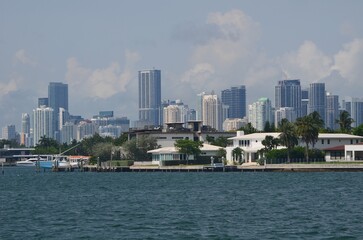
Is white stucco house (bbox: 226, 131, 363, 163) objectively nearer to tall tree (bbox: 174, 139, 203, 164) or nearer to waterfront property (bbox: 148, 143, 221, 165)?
tall tree (bbox: 174, 139, 203, 164)

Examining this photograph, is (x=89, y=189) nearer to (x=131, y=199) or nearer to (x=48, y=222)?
(x=131, y=199)

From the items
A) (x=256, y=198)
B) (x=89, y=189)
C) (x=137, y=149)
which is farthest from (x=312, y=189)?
(x=137, y=149)

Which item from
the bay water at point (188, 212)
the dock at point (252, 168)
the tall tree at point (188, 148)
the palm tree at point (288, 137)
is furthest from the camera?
the tall tree at point (188, 148)

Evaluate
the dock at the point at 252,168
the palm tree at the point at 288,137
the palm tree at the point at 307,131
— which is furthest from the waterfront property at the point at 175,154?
the palm tree at the point at 307,131

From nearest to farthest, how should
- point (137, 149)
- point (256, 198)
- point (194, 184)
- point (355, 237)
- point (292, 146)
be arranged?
point (355, 237) < point (256, 198) < point (194, 184) < point (292, 146) < point (137, 149)

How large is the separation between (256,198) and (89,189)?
87.3 ft

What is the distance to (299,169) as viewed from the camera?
150m

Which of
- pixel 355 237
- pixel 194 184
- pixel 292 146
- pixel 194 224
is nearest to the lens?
pixel 355 237

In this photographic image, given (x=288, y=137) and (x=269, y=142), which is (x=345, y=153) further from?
(x=269, y=142)

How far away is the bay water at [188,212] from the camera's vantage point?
59375 mm

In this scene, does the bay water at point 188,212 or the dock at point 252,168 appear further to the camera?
the dock at point 252,168

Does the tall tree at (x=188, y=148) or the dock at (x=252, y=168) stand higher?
the tall tree at (x=188, y=148)

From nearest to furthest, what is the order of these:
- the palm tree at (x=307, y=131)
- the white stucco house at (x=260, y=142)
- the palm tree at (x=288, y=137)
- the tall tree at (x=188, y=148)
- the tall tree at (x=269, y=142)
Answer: the palm tree at (x=307, y=131), the palm tree at (x=288, y=137), the tall tree at (x=269, y=142), the white stucco house at (x=260, y=142), the tall tree at (x=188, y=148)

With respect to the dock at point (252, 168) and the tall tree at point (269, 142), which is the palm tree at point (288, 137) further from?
the dock at point (252, 168)
